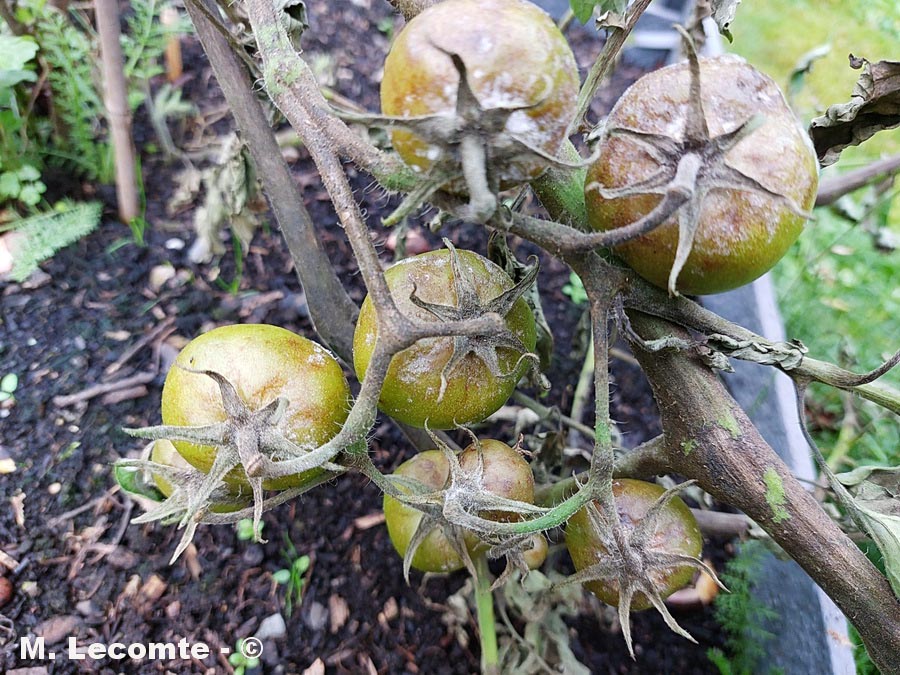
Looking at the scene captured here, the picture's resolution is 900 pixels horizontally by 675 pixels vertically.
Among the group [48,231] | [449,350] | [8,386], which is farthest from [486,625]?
[48,231]

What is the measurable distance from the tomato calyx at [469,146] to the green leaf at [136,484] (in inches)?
27.0

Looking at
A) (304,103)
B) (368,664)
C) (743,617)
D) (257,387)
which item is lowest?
(368,664)

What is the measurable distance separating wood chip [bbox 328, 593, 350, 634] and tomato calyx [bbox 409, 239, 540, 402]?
0.68 meters

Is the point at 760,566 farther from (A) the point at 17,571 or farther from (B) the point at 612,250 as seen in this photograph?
(A) the point at 17,571

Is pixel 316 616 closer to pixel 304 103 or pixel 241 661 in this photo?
pixel 241 661

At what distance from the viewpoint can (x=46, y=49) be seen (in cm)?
173

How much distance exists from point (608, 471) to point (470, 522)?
0.58 feet

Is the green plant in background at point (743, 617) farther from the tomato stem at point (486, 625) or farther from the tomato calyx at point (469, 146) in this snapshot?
the tomato calyx at point (469, 146)

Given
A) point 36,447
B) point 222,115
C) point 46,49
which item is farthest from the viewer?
point 222,115

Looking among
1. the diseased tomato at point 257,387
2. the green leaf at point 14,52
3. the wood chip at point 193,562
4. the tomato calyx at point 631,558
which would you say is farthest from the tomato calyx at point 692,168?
the green leaf at point 14,52

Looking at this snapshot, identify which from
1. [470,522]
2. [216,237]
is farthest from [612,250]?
[216,237]

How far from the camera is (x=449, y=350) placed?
860 millimetres

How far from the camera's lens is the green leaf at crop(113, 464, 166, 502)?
1044 millimetres

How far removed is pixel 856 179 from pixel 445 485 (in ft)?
3.82
